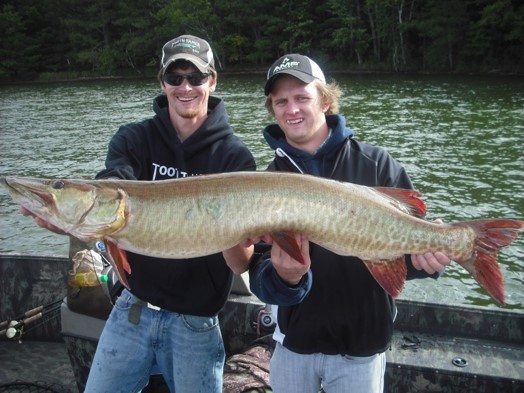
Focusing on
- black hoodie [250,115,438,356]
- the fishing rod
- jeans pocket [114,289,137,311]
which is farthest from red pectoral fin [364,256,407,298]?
the fishing rod

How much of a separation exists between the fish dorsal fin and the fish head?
139cm

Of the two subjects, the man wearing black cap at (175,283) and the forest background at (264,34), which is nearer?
the man wearing black cap at (175,283)

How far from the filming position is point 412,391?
3.66 meters

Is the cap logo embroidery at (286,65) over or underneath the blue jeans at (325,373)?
over

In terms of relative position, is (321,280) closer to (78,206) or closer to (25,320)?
(78,206)

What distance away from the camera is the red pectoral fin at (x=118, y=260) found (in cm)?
263

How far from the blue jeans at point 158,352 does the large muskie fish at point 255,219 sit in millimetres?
508

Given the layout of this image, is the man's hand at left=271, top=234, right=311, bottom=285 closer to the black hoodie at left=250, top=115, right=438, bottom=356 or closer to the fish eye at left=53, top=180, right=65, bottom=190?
the black hoodie at left=250, top=115, right=438, bottom=356

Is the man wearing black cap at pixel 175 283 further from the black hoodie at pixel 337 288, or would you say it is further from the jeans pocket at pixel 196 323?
the black hoodie at pixel 337 288

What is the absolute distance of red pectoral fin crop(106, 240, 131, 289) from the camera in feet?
8.64

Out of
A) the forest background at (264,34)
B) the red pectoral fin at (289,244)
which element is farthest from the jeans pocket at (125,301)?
the forest background at (264,34)

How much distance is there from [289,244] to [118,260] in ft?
2.95

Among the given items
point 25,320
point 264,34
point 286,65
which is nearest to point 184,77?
point 286,65

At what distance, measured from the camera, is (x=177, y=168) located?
10.5 feet
